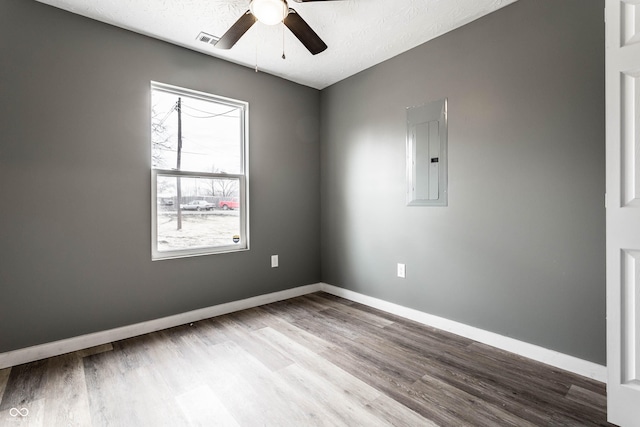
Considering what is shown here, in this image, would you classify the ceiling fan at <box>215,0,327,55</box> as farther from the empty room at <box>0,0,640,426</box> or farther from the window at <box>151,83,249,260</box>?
the window at <box>151,83,249,260</box>

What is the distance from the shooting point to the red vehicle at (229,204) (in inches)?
118

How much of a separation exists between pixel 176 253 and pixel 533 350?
9.51 feet

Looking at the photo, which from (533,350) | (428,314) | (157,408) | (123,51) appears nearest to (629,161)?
(533,350)

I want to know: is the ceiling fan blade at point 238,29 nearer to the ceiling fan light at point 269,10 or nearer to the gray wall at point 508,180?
the ceiling fan light at point 269,10

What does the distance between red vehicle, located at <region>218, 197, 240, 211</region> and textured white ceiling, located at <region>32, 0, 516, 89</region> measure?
4.53 ft

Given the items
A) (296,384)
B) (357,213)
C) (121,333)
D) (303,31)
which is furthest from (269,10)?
(121,333)

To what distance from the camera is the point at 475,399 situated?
164 centimetres

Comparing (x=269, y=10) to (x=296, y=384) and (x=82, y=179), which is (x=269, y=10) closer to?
(x=82, y=179)

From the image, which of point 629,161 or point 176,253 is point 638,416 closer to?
point 629,161

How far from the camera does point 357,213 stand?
3318mm

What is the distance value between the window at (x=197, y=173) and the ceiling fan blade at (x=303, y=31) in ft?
4.03

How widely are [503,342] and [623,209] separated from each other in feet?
4.08

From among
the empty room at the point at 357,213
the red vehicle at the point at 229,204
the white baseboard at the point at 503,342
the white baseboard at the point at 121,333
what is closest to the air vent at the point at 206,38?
the empty room at the point at 357,213

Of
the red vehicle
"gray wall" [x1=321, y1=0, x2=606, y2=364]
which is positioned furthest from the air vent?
"gray wall" [x1=321, y1=0, x2=606, y2=364]
